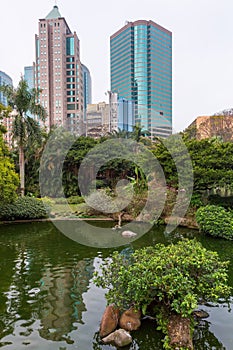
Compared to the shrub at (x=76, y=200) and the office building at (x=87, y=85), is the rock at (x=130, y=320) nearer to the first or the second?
the shrub at (x=76, y=200)

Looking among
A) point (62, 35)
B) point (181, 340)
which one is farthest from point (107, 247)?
point (62, 35)

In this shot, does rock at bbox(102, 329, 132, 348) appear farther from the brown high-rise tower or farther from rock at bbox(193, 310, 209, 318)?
the brown high-rise tower

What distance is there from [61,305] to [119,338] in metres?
1.66

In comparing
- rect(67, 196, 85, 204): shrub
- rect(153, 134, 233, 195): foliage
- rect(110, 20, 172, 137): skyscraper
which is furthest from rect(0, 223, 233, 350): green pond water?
rect(110, 20, 172, 137): skyscraper

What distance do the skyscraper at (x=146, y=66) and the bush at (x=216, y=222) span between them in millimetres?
46402

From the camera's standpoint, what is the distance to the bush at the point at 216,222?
1051 centimetres

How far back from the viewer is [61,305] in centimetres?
550

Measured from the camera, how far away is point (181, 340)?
4031 millimetres

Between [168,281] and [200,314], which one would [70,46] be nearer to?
[200,314]

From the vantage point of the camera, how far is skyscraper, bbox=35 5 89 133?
49.6 meters

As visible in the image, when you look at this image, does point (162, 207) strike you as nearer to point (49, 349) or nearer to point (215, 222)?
point (215, 222)

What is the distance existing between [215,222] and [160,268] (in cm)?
702

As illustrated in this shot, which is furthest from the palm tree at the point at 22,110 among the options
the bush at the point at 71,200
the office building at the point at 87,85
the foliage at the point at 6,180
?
the office building at the point at 87,85

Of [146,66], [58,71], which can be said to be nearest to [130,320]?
[58,71]
